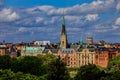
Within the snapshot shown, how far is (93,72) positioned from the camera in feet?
305

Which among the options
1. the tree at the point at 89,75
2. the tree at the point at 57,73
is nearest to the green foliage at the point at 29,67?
the tree at the point at 57,73

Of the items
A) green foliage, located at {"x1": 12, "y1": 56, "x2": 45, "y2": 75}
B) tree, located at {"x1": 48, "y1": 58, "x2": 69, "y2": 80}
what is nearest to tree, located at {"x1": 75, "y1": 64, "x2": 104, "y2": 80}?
tree, located at {"x1": 48, "y1": 58, "x2": 69, "y2": 80}

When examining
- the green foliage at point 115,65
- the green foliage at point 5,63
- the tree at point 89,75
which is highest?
the green foliage at point 5,63

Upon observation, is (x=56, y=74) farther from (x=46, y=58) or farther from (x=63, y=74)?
(x=46, y=58)

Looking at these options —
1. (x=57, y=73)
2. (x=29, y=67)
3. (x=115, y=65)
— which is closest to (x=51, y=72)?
(x=57, y=73)

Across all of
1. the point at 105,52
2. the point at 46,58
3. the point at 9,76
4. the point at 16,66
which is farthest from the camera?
the point at 105,52

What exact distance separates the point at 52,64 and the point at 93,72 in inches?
317

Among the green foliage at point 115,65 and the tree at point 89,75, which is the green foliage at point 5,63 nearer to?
the tree at point 89,75

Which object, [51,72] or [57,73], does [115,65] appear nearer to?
[57,73]

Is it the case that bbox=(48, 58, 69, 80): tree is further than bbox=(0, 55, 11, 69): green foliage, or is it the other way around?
bbox=(0, 55, 11, 69): green foliage

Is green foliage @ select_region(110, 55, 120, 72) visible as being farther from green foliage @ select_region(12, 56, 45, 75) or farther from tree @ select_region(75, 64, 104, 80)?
tree @ select_region(75, 64, 104, 80)

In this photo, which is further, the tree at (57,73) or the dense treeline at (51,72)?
the tree at (57,73)

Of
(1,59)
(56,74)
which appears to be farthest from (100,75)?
(1,59)

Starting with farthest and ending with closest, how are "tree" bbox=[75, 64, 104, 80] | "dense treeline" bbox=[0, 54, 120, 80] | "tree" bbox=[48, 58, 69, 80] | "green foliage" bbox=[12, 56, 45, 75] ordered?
"green foliage" bbox=[12, 56, 45, 75]
"tree" bbox=[48, 58, 69, 80]
"tree" bbox=[75, 64, 104, 80]
"dense treeline" bbox=[0, 54, 120, 80]
